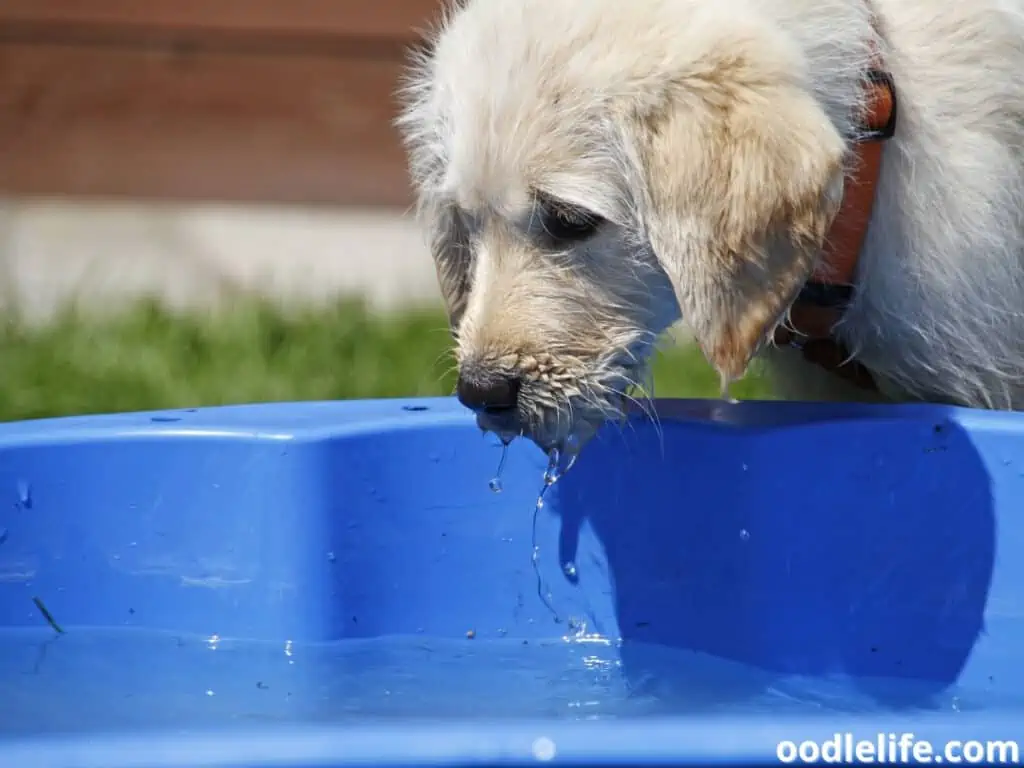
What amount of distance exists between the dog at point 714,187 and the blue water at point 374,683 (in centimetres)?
42

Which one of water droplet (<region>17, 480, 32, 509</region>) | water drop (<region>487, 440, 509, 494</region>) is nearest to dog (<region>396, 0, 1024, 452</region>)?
water drop (<region>487, 440, 509, 494</region>)

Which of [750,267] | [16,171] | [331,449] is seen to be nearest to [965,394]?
[750,267]

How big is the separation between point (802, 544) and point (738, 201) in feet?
2.07

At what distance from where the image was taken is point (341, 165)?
5.45 meters

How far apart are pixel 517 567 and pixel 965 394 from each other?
0.79 metres

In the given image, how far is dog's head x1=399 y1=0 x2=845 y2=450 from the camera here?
84.7 inches

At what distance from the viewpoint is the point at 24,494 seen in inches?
101

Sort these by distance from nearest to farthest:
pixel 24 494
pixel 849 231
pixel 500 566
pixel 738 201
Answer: pixel 738 201, pixel 849 231, pixel 24 494, pixel 500 566

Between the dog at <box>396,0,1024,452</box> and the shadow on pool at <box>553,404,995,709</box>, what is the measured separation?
191mm

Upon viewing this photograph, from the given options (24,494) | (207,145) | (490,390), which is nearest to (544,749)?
(490,390)

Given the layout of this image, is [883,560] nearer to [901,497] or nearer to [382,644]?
[901,497]

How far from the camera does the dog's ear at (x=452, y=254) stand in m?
2.53

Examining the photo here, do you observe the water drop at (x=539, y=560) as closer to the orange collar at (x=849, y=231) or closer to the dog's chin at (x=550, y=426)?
the dog's chin at (x=550, y=426)

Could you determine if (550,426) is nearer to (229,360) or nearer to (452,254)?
(452,254)
